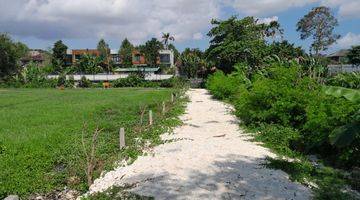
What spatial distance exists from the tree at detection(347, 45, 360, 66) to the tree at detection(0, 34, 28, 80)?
44.5 metres

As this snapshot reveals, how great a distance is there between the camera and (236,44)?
1857 inches

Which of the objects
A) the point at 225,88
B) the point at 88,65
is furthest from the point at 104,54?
the point at 225,88

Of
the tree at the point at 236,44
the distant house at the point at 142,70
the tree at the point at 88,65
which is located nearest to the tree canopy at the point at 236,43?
the tree at the point at 236,44

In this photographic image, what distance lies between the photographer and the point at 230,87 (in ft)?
101

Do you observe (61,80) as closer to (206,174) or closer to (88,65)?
(88,65)

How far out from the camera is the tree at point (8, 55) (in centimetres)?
6359

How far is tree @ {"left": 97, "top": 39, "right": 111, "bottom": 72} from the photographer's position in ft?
264

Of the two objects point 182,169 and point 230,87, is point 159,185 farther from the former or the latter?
point 230,87

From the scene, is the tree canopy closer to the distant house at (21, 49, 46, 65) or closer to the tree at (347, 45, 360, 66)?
the tree at (347, 45, 360, 66)

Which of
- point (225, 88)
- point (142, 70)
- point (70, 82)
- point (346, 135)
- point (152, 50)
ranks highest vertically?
point (152, 50)

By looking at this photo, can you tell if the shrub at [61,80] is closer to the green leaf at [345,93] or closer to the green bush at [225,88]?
the green bush at [225,88]

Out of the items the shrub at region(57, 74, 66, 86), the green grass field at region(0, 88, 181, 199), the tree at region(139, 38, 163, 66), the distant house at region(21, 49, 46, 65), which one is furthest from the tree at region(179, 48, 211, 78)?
the green grass field at region(0, 88, 181, 199)

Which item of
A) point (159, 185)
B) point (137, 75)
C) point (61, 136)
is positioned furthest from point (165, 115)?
point (137, 75)

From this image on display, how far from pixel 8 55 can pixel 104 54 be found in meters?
22.7
